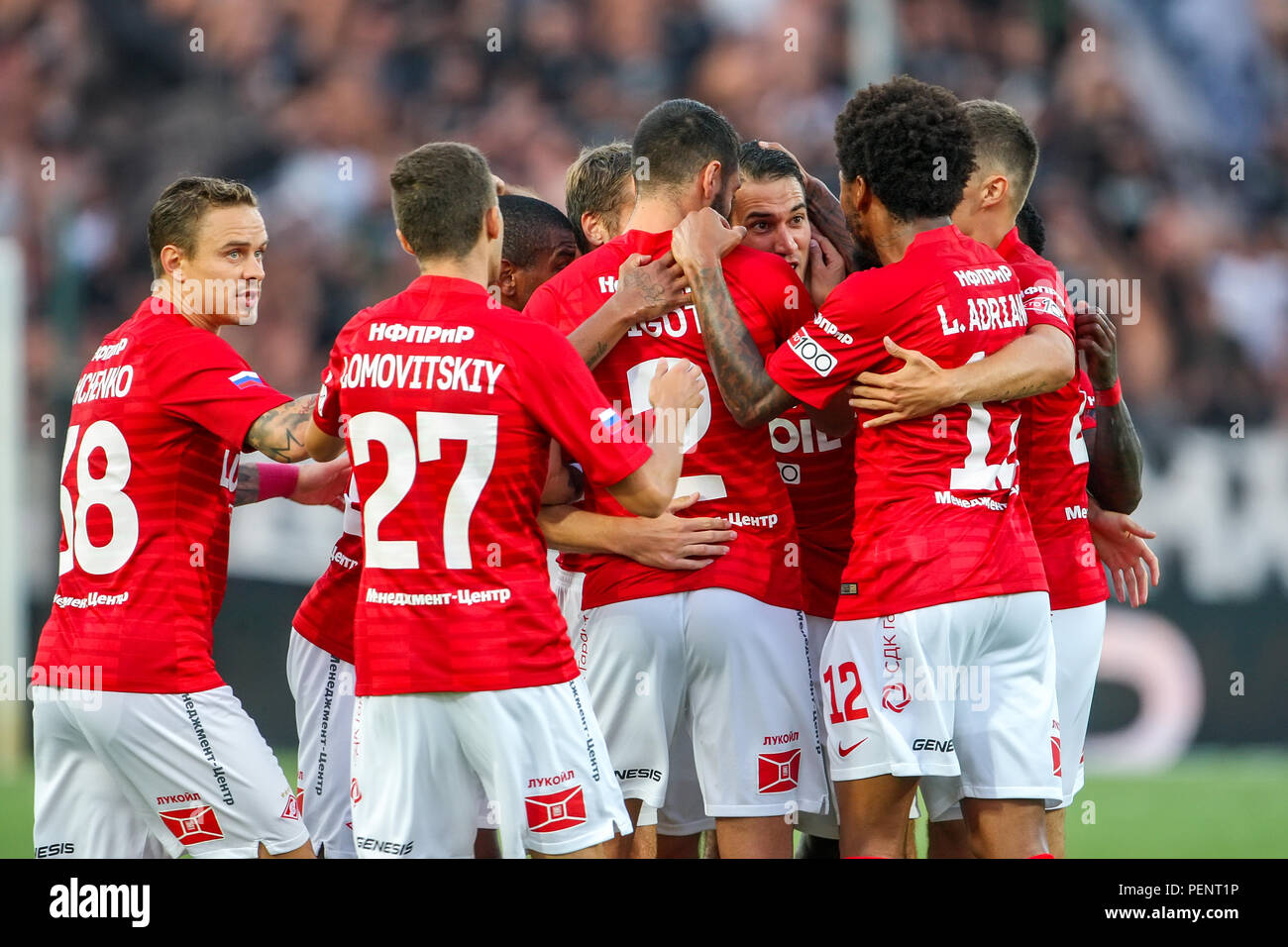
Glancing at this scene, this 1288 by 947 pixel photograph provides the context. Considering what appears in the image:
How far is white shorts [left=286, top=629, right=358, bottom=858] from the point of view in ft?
19.3

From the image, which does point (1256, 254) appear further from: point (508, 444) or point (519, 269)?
point (508, 444)

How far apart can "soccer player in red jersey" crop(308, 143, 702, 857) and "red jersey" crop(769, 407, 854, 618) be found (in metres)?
1.30

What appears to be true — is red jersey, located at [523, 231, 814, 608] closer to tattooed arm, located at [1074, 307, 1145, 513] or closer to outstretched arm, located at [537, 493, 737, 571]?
outstretched arm, located at [537, 493, 737, 571]

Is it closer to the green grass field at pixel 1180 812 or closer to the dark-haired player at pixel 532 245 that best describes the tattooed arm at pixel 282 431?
the dark-haired player at pixel 532 245

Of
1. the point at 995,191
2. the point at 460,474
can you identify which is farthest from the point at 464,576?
the point at 995,191

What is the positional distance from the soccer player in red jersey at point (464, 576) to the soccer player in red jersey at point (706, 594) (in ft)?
2.10

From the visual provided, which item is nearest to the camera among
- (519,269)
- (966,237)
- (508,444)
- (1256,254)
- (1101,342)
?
(508,444)

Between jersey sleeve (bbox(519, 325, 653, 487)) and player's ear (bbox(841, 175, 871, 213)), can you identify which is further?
player's ear (bbox(841, 175, 871, 213))

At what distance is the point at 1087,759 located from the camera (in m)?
11.1

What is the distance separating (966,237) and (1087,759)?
23.7ft

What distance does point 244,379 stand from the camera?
4844 millimetres

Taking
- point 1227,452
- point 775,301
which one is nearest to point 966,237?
point 775,301

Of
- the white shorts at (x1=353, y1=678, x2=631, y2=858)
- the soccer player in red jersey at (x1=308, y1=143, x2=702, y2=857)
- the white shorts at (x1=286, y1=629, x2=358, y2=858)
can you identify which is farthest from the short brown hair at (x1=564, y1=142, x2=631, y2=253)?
the white shorts at (x1=353, y1=678, x2=631, y2=858)

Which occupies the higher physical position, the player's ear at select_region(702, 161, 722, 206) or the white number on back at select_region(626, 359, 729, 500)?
the player's ear at select_region(702, 161, 722, 206)
